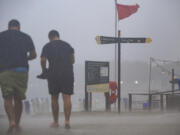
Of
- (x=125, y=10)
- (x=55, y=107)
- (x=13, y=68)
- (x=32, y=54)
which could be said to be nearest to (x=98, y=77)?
(x=125, y=10)

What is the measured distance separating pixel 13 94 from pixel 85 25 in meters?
1.06

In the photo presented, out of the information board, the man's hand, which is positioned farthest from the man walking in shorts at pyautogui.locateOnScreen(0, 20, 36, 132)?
the information board

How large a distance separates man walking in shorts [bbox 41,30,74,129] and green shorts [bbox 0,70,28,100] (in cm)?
20

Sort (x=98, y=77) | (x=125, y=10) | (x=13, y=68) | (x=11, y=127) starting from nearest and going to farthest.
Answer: (x=11, y=127)
(x=13, y=68)
(x=125, y=10)
(x=98, y=77)

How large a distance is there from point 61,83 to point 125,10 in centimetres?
111

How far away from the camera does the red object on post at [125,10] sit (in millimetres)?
2412

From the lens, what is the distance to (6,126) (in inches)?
65.6

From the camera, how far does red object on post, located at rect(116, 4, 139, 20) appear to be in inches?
95.0

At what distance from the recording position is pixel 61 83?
1794 mm

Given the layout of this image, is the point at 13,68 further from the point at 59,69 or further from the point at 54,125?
the point at 54,125

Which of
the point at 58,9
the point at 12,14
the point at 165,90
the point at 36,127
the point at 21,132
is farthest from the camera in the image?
the point at 165,90

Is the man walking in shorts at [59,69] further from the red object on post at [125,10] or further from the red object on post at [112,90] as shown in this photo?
the red object on post at [112,90]

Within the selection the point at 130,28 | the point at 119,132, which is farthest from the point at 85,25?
the point at 119,132

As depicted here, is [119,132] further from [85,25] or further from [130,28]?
[130,28]
